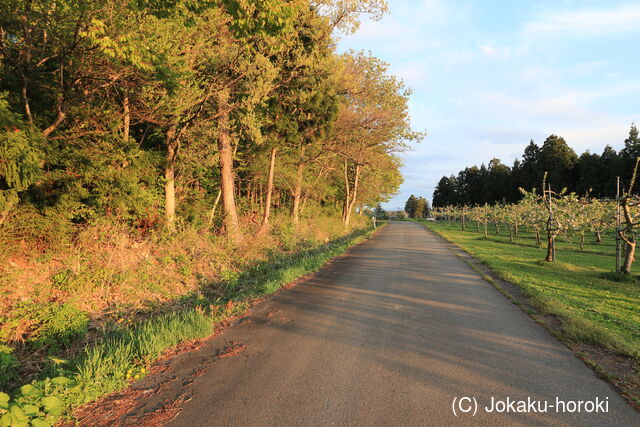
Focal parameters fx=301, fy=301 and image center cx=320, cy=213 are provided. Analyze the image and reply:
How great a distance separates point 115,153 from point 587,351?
10915mm

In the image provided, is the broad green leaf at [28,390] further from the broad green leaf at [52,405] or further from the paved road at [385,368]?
the paved road at [385,368]

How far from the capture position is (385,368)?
12.6 ft

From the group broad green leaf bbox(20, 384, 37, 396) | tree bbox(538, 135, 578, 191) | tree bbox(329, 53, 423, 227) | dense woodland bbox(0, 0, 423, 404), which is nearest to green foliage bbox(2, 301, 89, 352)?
dense woodland bbox(0, 0, 423, 404)

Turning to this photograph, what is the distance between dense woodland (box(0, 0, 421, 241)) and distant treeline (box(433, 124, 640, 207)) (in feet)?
113

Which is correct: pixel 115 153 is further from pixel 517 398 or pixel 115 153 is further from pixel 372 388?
pixel 517 398

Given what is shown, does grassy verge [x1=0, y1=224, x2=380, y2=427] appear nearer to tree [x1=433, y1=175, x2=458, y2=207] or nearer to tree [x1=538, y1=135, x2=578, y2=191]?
tree [x1=538, y1=135, x2=578, y2=191]

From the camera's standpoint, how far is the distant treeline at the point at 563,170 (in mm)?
49706

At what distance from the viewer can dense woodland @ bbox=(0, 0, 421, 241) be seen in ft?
17.8

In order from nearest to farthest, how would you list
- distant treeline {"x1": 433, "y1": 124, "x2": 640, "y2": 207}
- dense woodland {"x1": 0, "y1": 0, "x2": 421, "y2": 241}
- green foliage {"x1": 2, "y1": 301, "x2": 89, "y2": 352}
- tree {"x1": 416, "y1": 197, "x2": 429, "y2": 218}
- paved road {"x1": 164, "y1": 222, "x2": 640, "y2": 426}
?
paved road {"x1": 164, "y1": 222, "x2": 640, "y2": 426} → green foliage {"x1": 2, "y1": 301, "x2": 89, "y2": 352} → dense woodland {"x1": 0, "y1": 0, "x2": 421, "y2": 241} → distant treeline {"x1": 433, "y1": 124, "x2": 640, "y2": 207} → tree {"x1": 416, "y1": 197, "x2": 429, "y2": 218}

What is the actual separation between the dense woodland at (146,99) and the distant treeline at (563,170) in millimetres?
34379

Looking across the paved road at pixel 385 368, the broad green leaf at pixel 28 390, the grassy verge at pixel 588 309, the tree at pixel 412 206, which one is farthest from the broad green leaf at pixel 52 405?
the tree at pixel 412 206

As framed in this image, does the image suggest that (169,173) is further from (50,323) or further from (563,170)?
(563,170)

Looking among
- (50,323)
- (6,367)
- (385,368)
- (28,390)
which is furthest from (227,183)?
(385,368)

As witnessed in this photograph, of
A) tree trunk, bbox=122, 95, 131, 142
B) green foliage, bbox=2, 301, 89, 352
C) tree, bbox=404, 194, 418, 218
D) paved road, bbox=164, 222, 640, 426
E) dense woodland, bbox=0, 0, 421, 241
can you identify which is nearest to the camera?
paved road, bbox=164, 222, 640, 426
